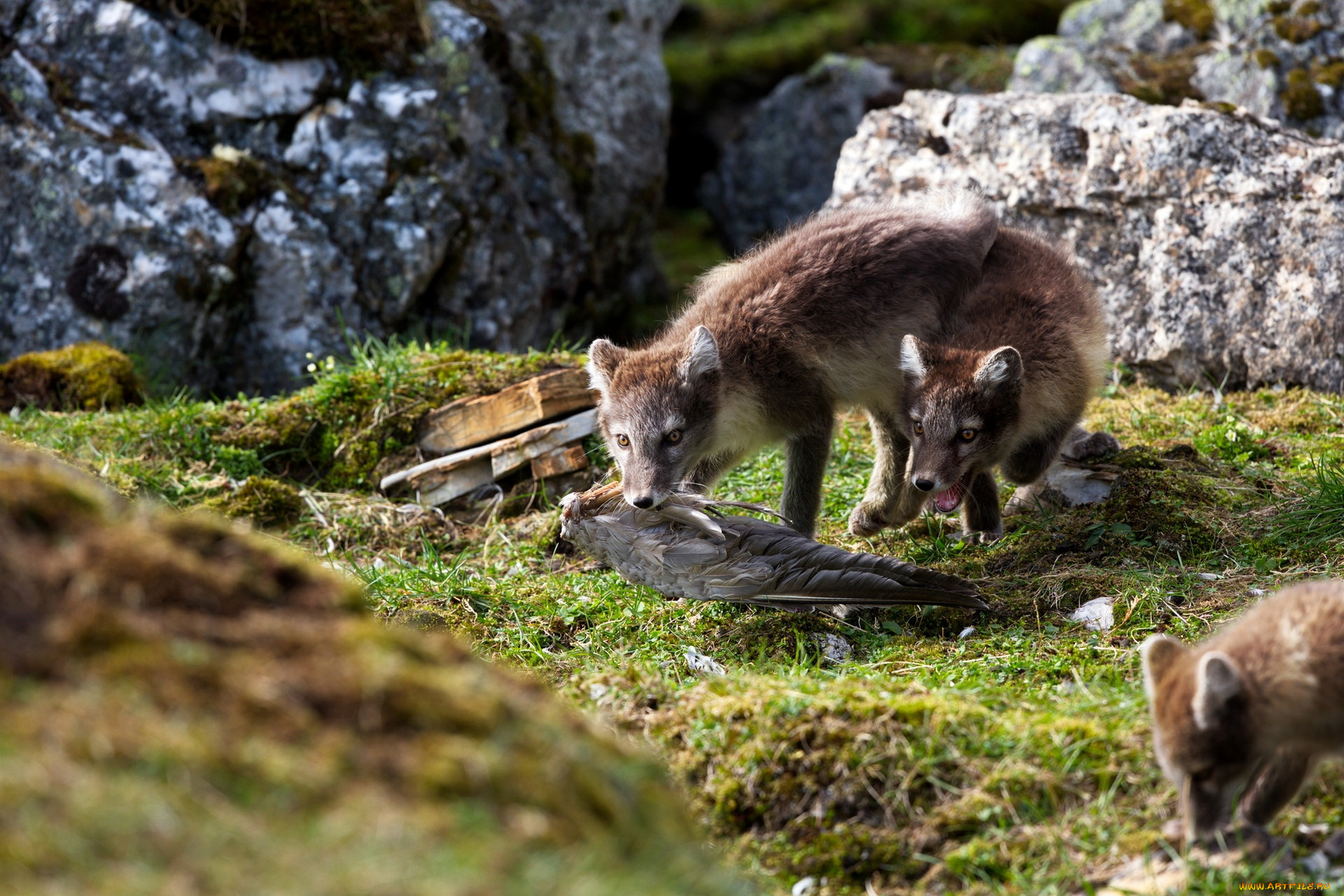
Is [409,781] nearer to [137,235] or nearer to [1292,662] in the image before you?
[1292,662]

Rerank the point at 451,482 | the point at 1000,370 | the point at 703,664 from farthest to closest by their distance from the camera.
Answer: the point at 451,482, the point at 1000,370, the point at 703,664

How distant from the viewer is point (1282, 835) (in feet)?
10.7

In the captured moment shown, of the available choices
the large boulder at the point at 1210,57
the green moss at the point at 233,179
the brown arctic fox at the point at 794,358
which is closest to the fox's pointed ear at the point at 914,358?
the brown arctic fox at the point at 794,358

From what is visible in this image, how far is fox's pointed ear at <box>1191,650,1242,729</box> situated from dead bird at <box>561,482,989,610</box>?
177cm

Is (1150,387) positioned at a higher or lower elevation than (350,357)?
lower

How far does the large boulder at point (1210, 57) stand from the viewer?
8.91 meters

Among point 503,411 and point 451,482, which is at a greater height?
point 503,411

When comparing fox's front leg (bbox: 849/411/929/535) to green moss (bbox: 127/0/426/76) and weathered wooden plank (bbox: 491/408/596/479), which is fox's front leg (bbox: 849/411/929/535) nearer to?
weathered wooden plank (bbox: 491/408/596/479)

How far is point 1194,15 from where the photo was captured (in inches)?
386

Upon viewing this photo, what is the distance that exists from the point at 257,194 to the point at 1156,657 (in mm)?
7433

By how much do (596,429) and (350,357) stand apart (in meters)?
2.73

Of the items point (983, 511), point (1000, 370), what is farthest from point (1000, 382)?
point (983, 511)

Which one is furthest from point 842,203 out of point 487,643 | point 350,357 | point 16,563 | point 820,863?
point 16,563

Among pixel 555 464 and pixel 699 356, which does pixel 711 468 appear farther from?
pixel 555 464
